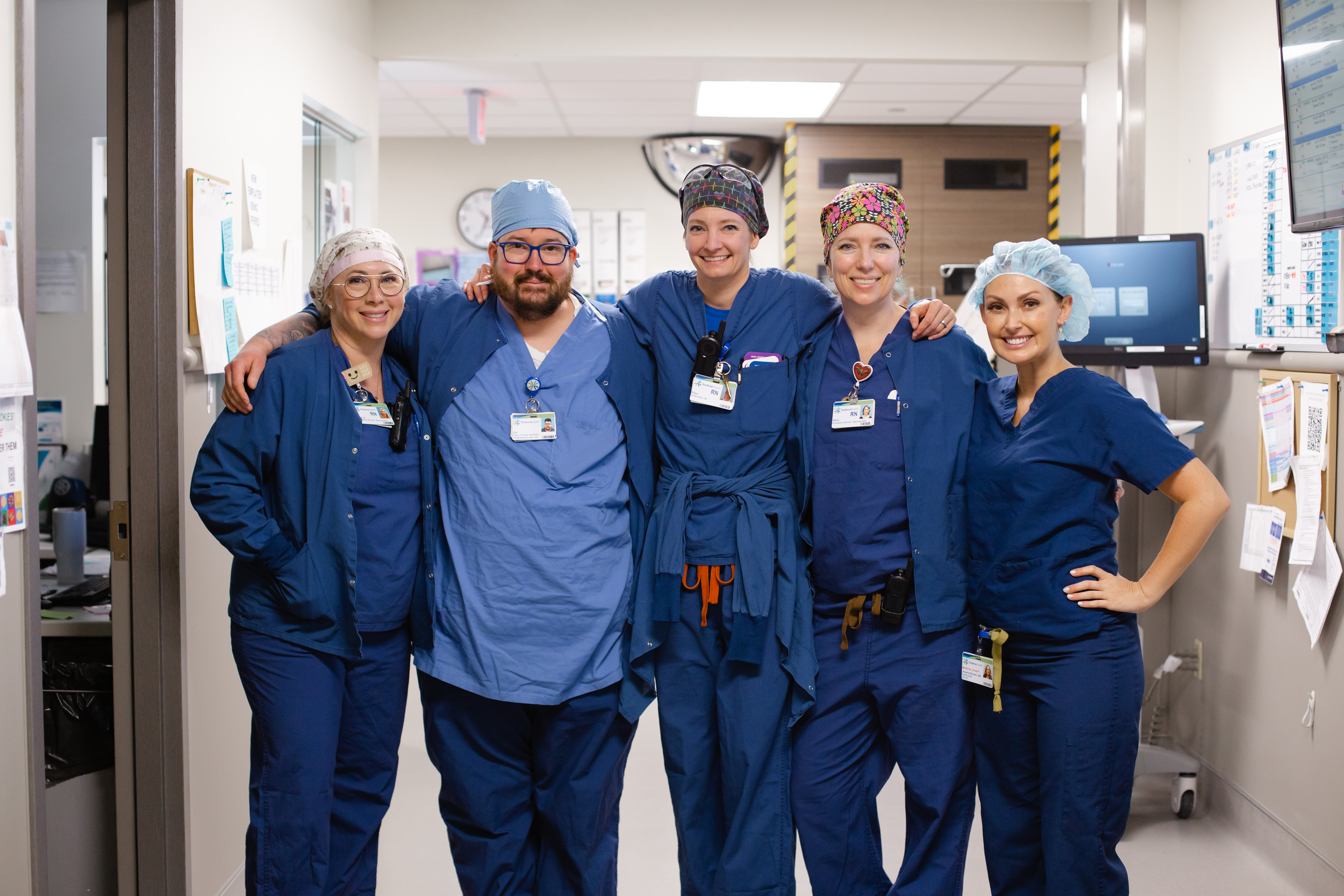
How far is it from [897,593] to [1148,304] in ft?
5.43

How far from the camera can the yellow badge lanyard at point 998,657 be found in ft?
6.48

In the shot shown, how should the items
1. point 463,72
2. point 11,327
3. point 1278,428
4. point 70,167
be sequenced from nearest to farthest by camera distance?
point 11,327 < point 1278,428 < point 70,167 < point 463,72

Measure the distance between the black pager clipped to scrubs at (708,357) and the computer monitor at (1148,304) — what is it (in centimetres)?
155

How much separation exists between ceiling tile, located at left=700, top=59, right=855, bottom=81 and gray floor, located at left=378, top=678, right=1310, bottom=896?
146 inches

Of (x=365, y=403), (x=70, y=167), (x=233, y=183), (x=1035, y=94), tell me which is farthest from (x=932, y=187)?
(x=365, y=403)

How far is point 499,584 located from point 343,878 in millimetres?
712

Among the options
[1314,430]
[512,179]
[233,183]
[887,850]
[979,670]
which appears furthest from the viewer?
[512,179]

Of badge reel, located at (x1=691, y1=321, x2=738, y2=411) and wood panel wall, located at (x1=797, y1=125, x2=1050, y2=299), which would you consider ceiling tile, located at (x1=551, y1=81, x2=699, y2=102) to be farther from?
badge reel, located at (x1=691, y1=321, x2=738, y2=411)

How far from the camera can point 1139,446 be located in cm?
191

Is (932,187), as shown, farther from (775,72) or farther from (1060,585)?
(1060,585)

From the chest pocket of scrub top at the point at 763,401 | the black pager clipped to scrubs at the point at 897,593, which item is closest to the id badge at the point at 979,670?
the black pager clipped to scrubs at the point at 897,593

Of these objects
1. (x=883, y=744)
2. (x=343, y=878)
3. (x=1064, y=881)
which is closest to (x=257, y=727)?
(x=343, y=878)

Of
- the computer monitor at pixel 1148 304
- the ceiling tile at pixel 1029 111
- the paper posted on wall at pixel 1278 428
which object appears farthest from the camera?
the ceiling tile at pixel 1029 111

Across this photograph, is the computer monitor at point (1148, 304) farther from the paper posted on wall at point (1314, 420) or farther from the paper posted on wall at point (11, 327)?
the paper posted on wall at point (11, 327)
